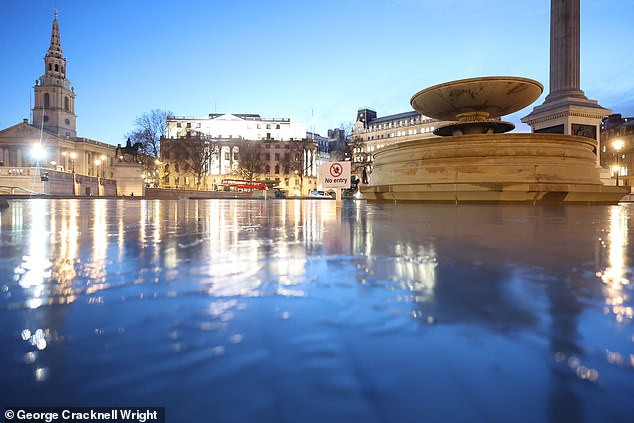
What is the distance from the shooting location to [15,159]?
6825 cm

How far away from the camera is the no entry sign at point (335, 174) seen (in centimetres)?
1072

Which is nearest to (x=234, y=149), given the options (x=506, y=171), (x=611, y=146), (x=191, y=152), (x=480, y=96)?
(x=191, y=152)

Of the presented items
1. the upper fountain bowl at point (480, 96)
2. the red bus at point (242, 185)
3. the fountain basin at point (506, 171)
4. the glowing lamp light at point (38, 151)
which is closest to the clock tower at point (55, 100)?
the glowing lamp light at point (38, 151)

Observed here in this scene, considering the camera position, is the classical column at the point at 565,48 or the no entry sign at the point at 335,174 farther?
the classical column at the point at 565,48

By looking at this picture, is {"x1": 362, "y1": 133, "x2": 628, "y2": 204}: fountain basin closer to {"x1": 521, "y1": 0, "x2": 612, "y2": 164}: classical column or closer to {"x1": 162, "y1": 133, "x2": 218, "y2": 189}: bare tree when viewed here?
{"x1": 521, "y1": 0, "x2": 612, "y2": 164}: classical column

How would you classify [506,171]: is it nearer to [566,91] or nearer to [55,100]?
[566,91]

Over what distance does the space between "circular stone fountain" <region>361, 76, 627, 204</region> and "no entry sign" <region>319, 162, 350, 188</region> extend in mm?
3016

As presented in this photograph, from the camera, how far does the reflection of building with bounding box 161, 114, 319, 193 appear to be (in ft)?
229

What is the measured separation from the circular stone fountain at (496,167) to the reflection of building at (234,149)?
56320 mm

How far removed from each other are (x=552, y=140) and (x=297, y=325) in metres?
13.6

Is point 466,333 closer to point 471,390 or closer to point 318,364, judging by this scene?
point 471,390

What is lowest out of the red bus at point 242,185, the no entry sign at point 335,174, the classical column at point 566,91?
the no entry sign at point 335,174

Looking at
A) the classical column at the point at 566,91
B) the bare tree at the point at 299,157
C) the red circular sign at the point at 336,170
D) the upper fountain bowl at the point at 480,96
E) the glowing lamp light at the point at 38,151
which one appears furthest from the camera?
the bare tree at the point at 299,157

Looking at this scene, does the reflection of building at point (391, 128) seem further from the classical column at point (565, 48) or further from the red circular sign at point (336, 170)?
the red circular sign at point (336, 170)
